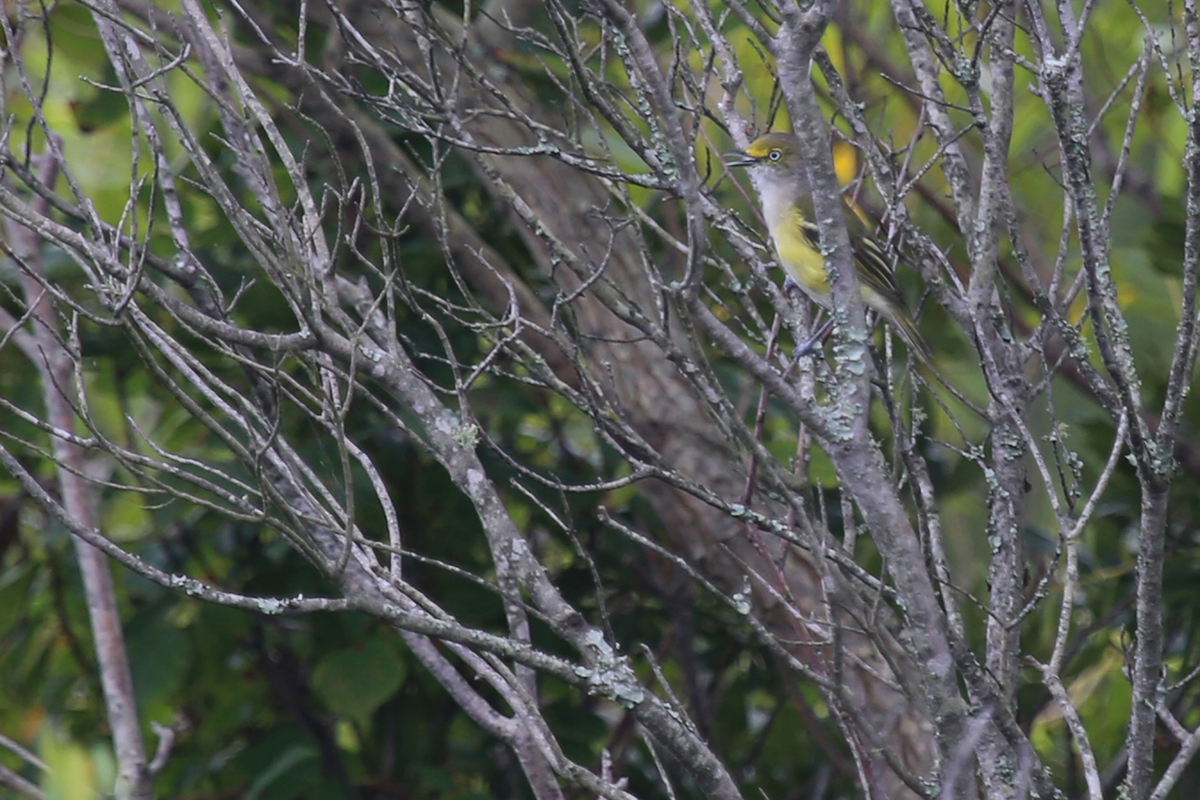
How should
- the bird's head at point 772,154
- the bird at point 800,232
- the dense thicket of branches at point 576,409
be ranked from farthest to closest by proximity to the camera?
the bird's head at point 772,154
the bird at point 800,232
the dense thicket of branches at point 576,409

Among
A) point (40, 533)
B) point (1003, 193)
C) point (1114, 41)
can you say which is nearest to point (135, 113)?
point (1003, 193)

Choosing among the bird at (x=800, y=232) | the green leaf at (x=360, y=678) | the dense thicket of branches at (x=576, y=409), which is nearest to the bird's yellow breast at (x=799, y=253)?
the bird at (x=800, y=232)

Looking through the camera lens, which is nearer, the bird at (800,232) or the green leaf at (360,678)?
the bird at (800,232)

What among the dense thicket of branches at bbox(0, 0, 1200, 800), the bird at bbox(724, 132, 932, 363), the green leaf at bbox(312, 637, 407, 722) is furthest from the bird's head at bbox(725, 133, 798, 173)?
the green leaf at bbox(312, 637, 407, 722)

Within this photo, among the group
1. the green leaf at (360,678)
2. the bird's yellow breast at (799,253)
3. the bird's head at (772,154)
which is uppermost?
the bird's head at (772,154)

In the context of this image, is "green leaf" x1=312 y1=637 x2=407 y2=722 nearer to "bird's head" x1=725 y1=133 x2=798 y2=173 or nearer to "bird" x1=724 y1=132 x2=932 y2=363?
"bird" x1=724 y1=132 x2=932 y2=363

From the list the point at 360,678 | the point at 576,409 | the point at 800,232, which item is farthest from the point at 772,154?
the point at 360,678

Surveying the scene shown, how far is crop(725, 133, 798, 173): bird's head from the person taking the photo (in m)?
4.26

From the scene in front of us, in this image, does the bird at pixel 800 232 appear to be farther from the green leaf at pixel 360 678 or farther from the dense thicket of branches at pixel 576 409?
the green leaf at pixel 360 678

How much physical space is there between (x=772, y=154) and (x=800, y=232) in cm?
35

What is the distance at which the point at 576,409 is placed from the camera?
4.61 meters

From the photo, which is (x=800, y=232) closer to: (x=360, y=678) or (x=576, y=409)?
(x=576, y=409)

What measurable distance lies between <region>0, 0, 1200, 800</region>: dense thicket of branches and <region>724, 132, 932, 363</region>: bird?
0.15 metres

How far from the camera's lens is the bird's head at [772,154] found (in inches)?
168
